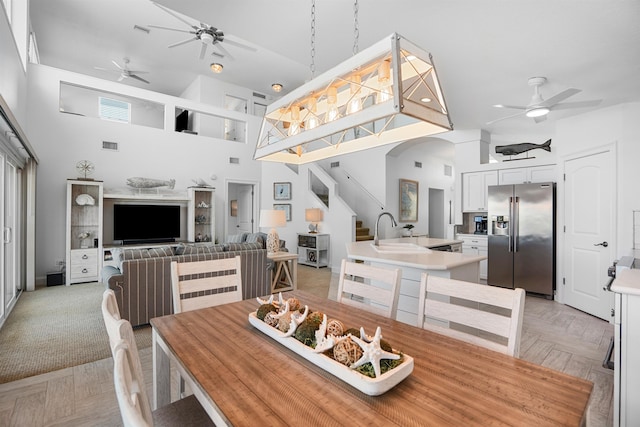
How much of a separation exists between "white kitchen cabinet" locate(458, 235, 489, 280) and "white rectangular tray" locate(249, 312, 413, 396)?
16.6 feet

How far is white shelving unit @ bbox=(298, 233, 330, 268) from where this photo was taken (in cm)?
695

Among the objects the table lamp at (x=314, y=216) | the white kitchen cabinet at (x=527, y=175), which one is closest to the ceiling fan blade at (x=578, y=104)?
the white kitchen cabinet at (x=527, y=175)

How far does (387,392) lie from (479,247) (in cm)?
544

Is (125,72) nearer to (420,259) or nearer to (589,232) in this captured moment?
(420,259)

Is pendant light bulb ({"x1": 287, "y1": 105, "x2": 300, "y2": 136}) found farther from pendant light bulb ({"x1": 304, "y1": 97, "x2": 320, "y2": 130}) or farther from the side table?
the side table

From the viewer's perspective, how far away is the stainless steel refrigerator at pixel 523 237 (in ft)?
15.1

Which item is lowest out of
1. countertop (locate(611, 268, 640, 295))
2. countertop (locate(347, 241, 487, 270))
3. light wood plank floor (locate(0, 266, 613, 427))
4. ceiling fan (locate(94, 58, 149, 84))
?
light wood plank floor (locate(0, 266, 613, 427))

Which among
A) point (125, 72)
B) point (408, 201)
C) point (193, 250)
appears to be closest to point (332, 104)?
point (193, 250)

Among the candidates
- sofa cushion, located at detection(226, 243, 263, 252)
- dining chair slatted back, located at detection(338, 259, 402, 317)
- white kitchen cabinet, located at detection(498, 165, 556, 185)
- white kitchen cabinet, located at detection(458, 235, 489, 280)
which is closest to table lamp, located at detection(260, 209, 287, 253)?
sofa cushion, located at detection(226, 243, 263, 252)

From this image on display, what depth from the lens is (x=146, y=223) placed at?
623 centimetres

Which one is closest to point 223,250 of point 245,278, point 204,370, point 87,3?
point 245,278

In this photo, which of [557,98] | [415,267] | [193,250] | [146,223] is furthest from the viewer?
[146,223]

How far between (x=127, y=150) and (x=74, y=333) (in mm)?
4163

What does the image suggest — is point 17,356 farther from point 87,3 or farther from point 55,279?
point 87,3
